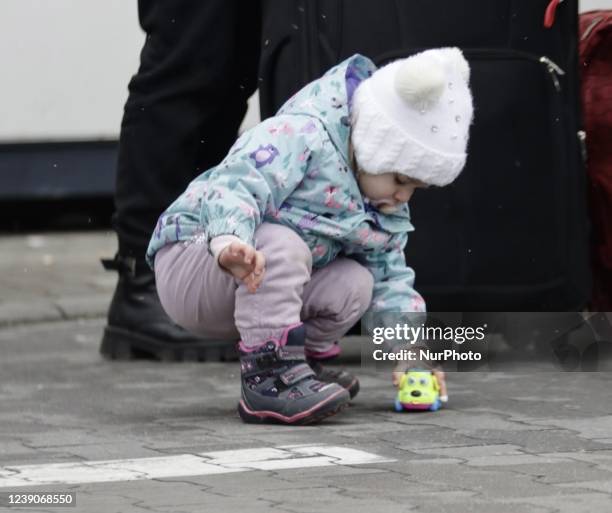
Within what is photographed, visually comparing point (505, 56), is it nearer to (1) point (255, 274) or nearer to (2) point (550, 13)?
(2) point (550, 13)

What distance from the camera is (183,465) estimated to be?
3307mm

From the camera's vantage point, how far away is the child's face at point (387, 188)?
3.88 m

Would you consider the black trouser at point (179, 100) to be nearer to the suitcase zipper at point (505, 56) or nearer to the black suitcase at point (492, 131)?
the black suitcase at point (492, 131)

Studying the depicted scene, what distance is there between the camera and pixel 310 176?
12.7 feet

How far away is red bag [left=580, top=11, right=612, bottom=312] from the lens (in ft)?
15.5

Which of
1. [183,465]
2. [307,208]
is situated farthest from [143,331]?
[183,465]

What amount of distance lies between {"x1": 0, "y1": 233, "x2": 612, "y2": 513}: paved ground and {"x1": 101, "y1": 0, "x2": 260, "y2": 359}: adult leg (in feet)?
0.37

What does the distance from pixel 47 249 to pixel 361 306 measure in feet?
13.6

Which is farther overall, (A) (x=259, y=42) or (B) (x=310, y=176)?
(A) (x=259, y=42)

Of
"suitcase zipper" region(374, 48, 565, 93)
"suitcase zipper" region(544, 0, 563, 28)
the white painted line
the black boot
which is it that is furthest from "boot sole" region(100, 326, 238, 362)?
the white painted line

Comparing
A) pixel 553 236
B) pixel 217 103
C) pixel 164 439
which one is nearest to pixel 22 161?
pixel 217 103

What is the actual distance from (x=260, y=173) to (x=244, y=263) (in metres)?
0.25

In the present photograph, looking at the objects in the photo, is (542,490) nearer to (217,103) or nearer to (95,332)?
(217,103)

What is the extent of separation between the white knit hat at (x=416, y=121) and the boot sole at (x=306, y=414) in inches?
17.7
